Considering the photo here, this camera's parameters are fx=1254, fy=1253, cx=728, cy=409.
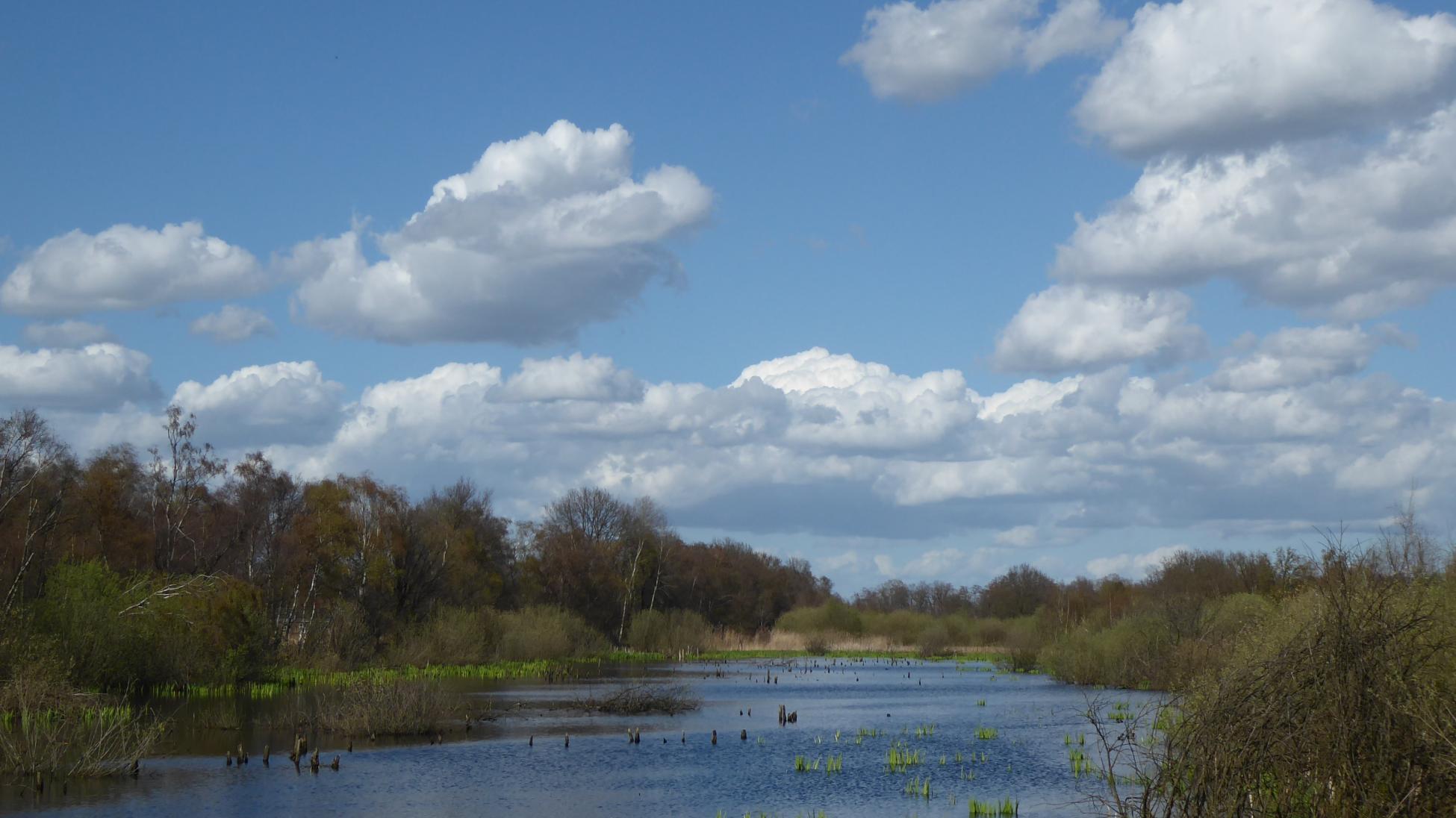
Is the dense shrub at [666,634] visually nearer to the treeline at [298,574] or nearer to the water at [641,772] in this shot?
the treeline at [298,574]

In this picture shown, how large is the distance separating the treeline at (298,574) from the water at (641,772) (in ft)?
30.2

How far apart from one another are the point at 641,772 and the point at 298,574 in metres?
39.7

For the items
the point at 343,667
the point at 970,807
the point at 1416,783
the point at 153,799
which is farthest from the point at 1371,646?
the point at 343,667

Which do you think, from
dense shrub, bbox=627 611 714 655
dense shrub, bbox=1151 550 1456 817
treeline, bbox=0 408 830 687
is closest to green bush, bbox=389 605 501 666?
treeline, bbox=0 408 830 687

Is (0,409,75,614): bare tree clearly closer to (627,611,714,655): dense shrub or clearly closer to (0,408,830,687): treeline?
(0,408,830,687): treeline

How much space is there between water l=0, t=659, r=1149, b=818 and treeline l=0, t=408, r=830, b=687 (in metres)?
9.21

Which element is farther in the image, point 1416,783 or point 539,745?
point 539,745

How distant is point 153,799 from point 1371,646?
21.5m

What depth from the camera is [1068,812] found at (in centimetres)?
2311

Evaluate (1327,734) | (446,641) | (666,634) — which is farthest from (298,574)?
(1327,734)

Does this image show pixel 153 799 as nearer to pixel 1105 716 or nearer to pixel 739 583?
pixel 1105 716

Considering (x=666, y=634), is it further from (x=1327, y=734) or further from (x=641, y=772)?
(x=1327, y=734)

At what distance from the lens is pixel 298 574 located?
6366 centimetres

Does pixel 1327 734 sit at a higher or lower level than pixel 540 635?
higher
